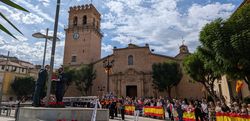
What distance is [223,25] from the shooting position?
12.1 m

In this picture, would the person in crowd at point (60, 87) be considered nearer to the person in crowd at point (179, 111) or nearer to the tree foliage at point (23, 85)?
the person in crowd at point (179, 111)

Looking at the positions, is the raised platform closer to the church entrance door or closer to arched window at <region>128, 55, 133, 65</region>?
the church entrance door

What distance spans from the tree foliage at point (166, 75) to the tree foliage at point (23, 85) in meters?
28.8

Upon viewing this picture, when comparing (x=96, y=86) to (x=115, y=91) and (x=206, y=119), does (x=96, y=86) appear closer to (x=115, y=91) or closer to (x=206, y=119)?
(x=115, y=91)

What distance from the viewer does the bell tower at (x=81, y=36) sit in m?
42.0

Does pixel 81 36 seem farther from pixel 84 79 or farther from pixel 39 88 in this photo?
pixel 39 88

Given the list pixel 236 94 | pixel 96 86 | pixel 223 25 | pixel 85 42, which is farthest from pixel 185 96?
pixel 223 25

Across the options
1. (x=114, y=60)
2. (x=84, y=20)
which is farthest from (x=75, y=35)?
(x=114, y=60)

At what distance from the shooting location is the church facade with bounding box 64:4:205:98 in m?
36.2

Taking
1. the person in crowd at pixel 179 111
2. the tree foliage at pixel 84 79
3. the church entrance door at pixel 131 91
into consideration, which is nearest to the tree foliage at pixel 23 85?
the tree foliage at pixel 84 79

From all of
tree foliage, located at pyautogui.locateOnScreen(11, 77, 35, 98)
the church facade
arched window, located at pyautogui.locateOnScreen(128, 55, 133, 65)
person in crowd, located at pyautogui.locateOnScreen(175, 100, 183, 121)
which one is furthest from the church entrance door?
person in crowd, located at pyautogui.locateOnScreen(175, 100, 183, 121)

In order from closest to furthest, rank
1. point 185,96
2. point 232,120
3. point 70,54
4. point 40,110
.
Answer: point 40,110 < point 232,120 < point 185,96 < point 70,54

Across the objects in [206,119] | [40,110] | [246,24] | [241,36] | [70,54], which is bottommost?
[206,119]

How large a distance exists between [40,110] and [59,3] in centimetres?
476
